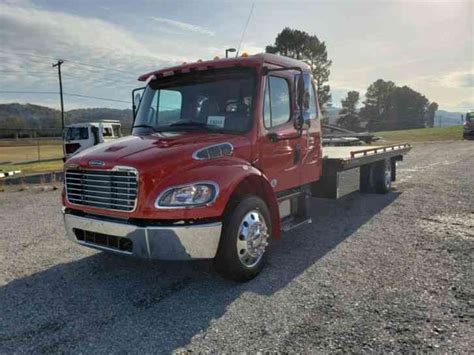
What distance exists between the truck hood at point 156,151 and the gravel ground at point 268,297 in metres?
1.35

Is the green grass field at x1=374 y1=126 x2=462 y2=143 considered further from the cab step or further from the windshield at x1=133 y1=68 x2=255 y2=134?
the windshield at x1=133 y1=68 x2=255 y2=134

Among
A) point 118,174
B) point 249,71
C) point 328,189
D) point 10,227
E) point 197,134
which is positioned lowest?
point 10,227

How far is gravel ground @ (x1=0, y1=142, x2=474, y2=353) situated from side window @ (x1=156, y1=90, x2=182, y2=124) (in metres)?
1.82

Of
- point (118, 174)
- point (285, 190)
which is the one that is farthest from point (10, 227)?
point (285, 190)

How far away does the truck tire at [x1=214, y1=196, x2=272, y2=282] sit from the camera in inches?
164

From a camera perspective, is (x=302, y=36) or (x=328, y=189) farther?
(x=302, y=36)

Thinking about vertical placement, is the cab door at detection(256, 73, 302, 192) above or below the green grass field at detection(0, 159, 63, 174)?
above

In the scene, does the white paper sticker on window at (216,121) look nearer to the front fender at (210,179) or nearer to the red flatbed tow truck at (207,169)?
the red flatbed tow truck at (207,169)

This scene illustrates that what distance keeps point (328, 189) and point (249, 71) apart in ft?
9.00

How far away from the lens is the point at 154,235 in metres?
3.77

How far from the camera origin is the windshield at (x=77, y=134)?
1977cm

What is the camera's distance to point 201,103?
500 centimetres

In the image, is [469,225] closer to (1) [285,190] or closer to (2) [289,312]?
(1) [285,190]

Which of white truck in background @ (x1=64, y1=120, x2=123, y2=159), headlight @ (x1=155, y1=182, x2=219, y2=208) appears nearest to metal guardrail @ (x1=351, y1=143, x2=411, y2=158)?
headlight @ (x1=155, y1=182, x2=219, y2=208)
